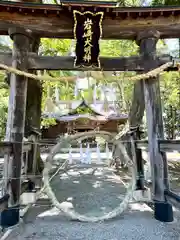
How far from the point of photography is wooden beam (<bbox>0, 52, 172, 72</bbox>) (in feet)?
12.3

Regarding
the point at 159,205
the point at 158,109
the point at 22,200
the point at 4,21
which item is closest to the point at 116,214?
the point at 159,205

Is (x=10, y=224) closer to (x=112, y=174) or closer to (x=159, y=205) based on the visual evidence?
(x=159, y=205)

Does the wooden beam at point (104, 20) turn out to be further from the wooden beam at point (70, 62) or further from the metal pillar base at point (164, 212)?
the metal pillar base at point (164, 212)

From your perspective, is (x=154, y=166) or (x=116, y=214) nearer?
(x=116, y=214)

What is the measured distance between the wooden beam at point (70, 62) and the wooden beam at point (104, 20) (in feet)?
1.82

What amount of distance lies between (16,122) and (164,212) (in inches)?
121

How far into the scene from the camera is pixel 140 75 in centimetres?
369

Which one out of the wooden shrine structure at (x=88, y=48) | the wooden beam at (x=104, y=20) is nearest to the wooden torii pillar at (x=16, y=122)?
the wooden shrine structure at (x=88, y=48)

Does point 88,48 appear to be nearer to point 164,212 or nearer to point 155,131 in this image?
point 155,131

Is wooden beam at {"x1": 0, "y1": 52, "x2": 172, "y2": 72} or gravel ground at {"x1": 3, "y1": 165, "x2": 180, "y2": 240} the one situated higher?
wooden beam at {"x1": 0, "y1": 52, "x2": 172, "y2": 72}

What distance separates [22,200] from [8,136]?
1210mm

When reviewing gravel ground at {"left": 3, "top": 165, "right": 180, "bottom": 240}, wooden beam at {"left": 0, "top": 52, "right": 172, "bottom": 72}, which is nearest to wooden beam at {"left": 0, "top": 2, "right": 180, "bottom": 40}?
wooden beam at {"left": 0, "top": 52, "right": 172, "bottom": 72}

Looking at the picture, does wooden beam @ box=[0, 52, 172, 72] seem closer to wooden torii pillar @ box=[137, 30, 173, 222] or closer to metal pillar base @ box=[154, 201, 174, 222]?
wooden torii pillar @ box=[137, 30, 173, 222]

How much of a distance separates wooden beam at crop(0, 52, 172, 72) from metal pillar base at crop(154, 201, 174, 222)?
8.37 feet
